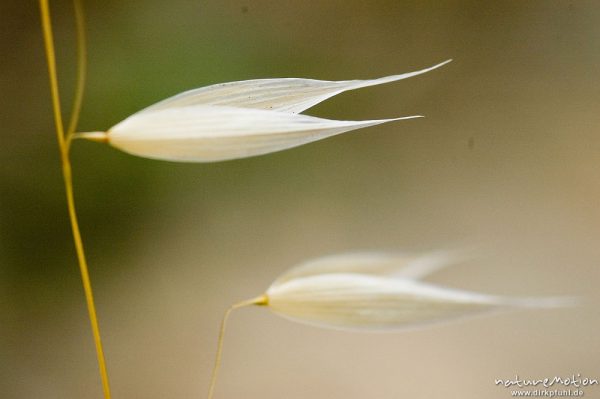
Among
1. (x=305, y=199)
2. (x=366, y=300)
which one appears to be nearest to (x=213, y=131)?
(x=366, y=300)

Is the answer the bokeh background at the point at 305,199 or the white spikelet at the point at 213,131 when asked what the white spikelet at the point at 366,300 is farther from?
the bokeh background at the point at 305,199

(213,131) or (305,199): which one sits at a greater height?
(213,131)

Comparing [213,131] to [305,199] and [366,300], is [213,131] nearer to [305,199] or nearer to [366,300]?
[366,300]

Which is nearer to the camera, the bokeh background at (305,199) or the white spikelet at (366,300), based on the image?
the white spikelet at (366,300)

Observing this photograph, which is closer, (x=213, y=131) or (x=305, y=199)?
(x=213, y=131)

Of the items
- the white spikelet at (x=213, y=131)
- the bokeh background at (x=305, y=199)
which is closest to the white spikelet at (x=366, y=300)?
the white spikelet at (x=213, y=131)

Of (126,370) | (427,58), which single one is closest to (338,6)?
(427,58)
